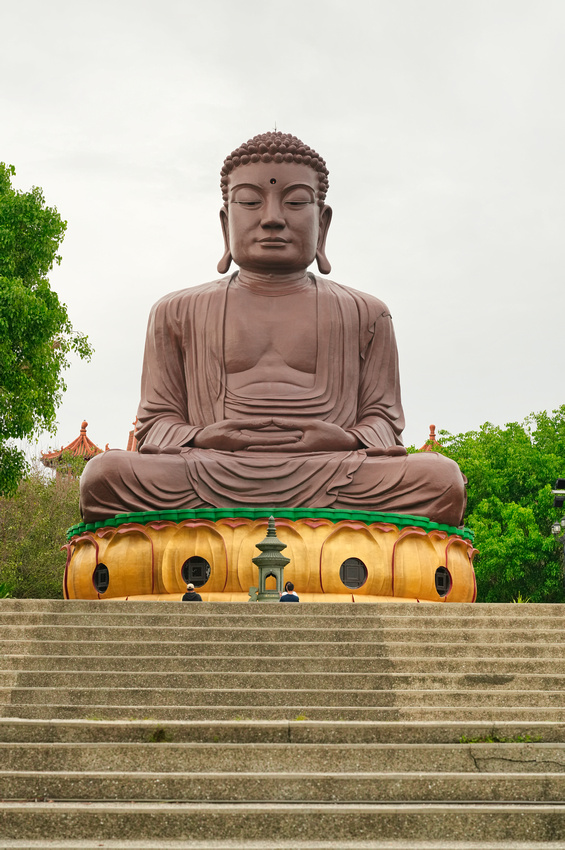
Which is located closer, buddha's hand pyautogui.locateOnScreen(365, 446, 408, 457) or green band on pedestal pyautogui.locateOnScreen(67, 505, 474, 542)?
green band on pedestal pyautogui.locateOnScreen(67, 505, 474, 542)

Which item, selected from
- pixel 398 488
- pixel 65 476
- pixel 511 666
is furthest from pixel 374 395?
pixel 65 476

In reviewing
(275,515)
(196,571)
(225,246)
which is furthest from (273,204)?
(196,571)

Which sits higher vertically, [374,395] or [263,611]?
[374,395]

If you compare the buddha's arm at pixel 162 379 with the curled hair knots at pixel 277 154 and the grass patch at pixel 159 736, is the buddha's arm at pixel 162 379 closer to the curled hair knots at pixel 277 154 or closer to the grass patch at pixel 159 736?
the curled hair knots at pixel 277 154

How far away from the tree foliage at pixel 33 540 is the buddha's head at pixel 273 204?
36.4ft

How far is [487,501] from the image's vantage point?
881 inches

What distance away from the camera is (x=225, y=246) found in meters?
14.6

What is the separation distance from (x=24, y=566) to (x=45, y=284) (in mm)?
11567

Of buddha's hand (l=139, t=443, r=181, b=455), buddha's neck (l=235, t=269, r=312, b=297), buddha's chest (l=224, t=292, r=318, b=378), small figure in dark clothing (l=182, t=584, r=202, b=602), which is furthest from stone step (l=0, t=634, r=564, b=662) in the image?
buddha's neck (l=235, t=269, r=312, b=297)

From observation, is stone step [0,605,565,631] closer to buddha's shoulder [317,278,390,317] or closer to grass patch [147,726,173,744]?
grass patch [147,726,173,744]

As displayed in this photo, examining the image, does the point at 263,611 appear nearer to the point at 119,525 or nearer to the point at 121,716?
the point at 121,716

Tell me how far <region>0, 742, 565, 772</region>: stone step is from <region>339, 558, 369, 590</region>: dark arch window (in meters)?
6.26

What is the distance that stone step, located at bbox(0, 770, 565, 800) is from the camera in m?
5.02

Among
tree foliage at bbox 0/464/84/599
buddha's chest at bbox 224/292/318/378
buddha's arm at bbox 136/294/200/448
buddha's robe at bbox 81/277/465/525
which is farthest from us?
tree foliage at bbox 0/464/84/599
